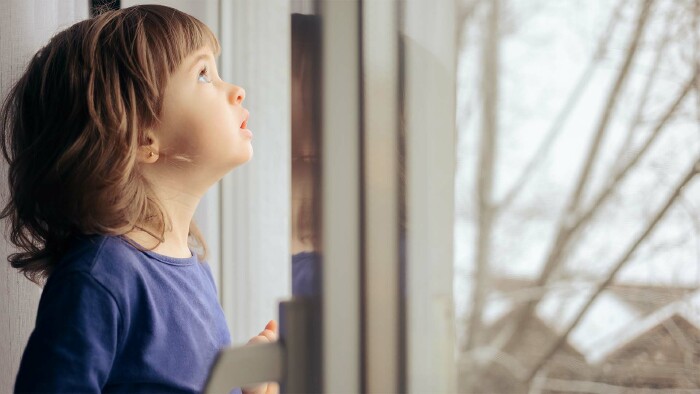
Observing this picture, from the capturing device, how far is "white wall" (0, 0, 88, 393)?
1.00m

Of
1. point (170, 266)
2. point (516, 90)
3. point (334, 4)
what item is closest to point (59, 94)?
point (170, 266)

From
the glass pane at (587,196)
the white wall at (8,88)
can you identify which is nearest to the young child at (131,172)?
the white wall at (8,88)

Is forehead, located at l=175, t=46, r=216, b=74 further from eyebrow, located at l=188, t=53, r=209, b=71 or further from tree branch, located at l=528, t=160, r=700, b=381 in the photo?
tree branch, located at l=528, t=160, r=700, b=381

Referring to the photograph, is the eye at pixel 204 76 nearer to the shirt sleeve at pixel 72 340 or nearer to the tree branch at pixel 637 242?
the shirt sleeve at pixel 72 340

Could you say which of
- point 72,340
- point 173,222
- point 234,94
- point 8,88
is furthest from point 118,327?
point 8,88

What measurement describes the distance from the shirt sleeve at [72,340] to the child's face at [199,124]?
194 millimetres

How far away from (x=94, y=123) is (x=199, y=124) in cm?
12

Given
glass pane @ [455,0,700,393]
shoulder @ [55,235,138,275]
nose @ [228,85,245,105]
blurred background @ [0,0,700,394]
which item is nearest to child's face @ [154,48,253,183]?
nose @ [228,85,245,105]

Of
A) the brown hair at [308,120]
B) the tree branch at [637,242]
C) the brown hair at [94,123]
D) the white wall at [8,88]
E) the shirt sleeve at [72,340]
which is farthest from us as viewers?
the white wall at [8,88]

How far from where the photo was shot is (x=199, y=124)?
2.73 ft

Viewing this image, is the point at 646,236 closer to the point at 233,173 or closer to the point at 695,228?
the point at 695,228

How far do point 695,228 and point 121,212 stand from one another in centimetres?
62

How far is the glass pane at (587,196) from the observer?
1.20 ft

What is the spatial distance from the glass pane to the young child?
0.45m
